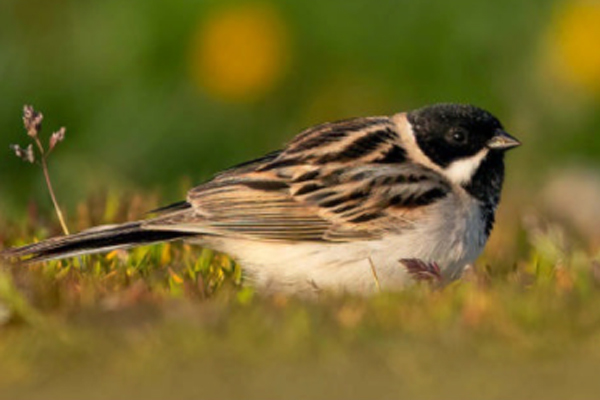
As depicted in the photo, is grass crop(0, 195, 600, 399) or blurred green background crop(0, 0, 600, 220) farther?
blurred green background crop(0, 0, 600, 220)

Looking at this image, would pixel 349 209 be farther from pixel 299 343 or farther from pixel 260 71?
pixel 260 71

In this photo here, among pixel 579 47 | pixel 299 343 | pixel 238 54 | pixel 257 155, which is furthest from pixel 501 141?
pixel 238 54

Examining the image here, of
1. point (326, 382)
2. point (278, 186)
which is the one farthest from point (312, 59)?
point (326, 382)

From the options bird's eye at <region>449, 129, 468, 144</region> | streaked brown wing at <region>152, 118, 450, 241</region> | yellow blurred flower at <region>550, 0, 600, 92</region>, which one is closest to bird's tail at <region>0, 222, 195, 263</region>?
streaked brown wing at <region>152, 118, 450, 241</region>

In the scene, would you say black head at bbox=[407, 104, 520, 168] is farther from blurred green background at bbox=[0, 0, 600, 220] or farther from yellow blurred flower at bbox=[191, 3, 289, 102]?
yellow blurred flower at bbox=[191, 3, 289, 102]

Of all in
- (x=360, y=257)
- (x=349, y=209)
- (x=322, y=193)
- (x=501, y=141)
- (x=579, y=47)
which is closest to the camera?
(x=360, y=257)
